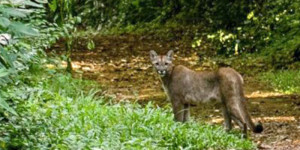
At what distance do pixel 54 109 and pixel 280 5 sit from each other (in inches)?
475

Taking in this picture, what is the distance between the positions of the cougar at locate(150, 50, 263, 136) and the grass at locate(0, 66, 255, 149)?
328 mm

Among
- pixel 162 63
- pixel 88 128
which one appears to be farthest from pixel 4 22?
pixel 162 63

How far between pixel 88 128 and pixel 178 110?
7.81ft

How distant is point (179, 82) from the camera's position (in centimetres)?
941

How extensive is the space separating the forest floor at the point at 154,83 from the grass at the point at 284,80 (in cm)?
20

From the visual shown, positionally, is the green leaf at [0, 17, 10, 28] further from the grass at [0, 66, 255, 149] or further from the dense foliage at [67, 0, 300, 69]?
the dense foliage at [67, 0, 300, 69]

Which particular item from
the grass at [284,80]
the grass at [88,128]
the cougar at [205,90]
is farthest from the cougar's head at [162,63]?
the grass at [284,80]

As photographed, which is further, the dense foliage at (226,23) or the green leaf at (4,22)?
the dense foliage at (226,23)

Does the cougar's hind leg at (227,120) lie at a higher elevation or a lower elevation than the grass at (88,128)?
lower

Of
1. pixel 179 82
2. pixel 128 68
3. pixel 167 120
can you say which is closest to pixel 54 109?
pixel 167 120

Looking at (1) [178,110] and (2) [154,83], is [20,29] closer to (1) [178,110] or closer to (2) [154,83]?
(1) [178,110]

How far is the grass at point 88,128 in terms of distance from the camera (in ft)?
19.3

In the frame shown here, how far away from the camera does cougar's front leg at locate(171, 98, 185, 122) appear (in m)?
9.01

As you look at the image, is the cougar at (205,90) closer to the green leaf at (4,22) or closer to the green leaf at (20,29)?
the green leaf at (20,29)
